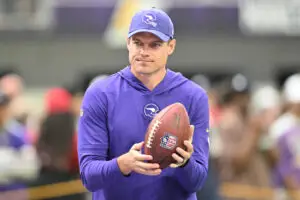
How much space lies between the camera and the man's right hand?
15.6 feet

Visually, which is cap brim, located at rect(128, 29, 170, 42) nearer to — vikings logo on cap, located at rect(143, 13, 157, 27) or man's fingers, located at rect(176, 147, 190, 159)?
vikings logo on cap, located at rect(143, 13, 157, 27)

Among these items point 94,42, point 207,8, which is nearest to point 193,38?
point 207,8

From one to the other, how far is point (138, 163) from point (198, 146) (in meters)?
0.55

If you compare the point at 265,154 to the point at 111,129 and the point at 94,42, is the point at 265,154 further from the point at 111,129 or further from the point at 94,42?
the point at 94,42

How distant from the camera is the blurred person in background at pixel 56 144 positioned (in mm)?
9438

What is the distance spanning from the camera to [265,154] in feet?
35.7

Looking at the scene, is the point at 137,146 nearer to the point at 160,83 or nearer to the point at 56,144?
the point at 160,83

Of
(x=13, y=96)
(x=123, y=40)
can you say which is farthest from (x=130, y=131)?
(x=123, y=40)

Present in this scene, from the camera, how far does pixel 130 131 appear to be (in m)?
5.07

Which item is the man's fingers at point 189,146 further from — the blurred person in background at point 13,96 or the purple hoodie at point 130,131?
the blurred person in background at point 13,96

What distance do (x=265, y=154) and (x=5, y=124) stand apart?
3119 millimetres

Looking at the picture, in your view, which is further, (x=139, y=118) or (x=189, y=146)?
(x=139, y=118)

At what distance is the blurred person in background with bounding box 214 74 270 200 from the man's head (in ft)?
15.1

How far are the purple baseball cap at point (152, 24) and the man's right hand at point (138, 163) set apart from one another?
59 cm
